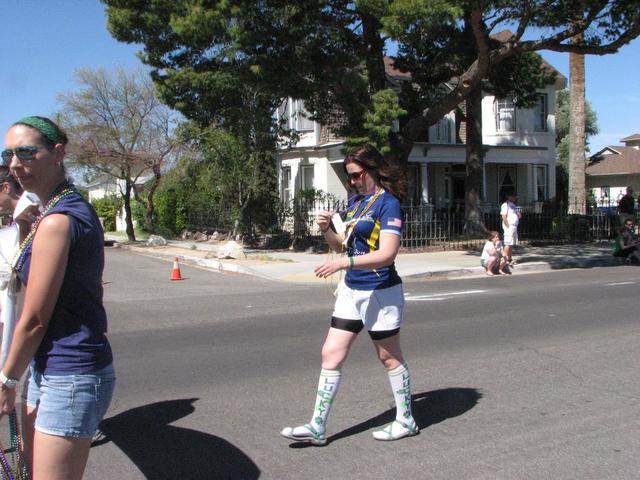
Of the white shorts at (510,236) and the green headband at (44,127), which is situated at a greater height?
the green headband at (44,127)

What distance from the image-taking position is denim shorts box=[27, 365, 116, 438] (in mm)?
2559

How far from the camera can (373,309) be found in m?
4.30

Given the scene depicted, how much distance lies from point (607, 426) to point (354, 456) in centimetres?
190

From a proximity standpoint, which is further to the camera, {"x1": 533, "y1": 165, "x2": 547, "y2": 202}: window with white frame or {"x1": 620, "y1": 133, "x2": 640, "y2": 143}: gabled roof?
{"x1": 620, "y1": 133, "x2": 640, "y2": 143}: gabled roof

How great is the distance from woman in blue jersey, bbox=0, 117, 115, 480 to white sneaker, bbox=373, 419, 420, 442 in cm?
231

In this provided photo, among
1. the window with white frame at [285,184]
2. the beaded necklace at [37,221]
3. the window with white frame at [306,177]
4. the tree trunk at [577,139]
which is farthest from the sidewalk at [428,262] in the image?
the beaded necklace at [37,221]

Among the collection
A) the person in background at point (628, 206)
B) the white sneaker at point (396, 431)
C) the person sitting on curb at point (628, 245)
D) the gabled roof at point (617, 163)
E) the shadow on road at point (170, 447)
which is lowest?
the shadow on road at point (170, 447)

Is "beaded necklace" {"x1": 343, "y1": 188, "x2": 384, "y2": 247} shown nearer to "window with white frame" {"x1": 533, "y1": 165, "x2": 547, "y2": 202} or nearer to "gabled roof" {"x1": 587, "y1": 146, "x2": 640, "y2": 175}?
"window with white frame" {"x1": 533, "y1": 165, "x2": 547, "y2": 202}

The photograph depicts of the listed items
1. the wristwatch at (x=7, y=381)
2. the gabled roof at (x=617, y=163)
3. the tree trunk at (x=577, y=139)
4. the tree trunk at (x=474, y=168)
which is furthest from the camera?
the gabled roof at (x=617, y=163)

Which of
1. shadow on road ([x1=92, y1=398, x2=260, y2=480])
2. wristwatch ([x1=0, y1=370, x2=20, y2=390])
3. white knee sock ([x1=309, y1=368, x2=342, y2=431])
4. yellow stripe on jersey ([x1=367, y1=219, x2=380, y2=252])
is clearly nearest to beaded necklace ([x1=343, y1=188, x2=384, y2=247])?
yellow stripe on jersey ([x1=367, y1=219, x2=380, y2=252])

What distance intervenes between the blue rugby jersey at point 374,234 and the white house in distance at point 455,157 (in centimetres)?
2087

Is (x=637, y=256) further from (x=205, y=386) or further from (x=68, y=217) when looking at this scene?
(x=68, y=217)

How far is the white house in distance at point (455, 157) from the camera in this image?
26797mm

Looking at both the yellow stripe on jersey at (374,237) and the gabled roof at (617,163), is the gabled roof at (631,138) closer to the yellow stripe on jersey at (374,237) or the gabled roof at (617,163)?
the gabled roof at (617,163)
